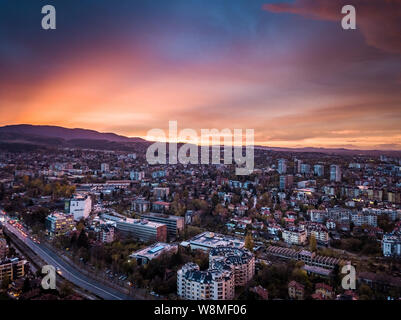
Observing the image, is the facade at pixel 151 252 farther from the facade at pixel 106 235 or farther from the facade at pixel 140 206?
the facade at pixel 140 206

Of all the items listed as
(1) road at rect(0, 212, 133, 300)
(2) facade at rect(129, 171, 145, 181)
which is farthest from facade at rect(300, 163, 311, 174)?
(1) road at rect(0, 212, 133, 300)

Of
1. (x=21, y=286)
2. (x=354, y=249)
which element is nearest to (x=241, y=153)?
(x=354, y=249)

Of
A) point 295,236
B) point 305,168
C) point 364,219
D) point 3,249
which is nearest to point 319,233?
point 295,236

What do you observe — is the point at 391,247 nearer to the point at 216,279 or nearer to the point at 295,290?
the point at 295,290

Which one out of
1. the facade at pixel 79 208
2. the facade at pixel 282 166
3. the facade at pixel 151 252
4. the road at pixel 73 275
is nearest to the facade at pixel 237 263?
the facade at pixel 151 252

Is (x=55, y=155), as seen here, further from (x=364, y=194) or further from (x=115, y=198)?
(x=364, y=194)

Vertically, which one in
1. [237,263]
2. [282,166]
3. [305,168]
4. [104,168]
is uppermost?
[282,166]

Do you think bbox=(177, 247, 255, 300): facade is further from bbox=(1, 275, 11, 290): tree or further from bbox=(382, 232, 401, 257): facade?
bbox=(382, 232, 401, 257): facade
